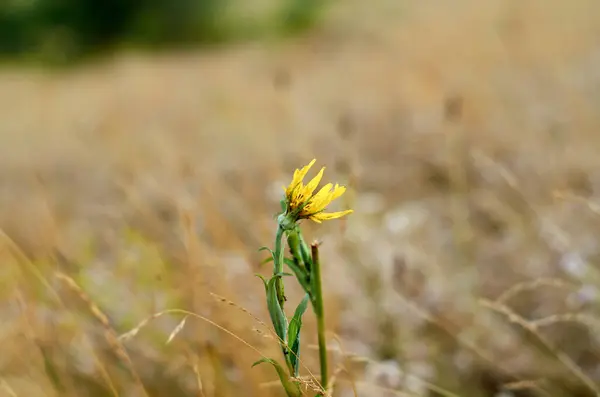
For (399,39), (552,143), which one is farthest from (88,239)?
(399,39)

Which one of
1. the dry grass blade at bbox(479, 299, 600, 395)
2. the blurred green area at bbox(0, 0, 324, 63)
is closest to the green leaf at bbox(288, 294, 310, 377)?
the dry grass blade at bbox(479, 299, 600, 395)

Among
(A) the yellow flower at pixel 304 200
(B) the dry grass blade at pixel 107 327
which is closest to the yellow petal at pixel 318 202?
(A) the yellow flower at pixel 304 200

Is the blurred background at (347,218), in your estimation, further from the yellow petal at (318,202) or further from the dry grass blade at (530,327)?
the yellow petal at (318,202)

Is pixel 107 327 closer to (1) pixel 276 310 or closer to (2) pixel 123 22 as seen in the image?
(1) pixel 276 310

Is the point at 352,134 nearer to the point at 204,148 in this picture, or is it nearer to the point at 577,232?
the point at 204,148

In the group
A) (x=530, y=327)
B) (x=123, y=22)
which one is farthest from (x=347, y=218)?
(x=123, y=22)

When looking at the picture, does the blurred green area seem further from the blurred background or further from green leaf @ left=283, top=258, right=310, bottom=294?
green leaf @ left=283, top=258, right=310, bottom=294
